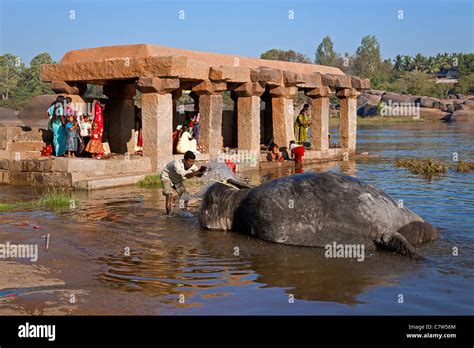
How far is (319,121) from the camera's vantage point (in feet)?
64.4

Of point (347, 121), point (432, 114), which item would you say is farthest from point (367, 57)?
point (347, 121)

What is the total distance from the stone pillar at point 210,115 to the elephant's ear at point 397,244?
29.4ft

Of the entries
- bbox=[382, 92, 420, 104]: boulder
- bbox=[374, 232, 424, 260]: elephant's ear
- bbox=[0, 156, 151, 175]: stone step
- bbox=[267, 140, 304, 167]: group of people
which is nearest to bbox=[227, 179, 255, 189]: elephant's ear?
bbox=[374, 232, 424, 260]: elephant's ear

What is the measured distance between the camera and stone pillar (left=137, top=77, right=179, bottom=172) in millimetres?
13703

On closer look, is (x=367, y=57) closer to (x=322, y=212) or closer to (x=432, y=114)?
(x=432, y=114)

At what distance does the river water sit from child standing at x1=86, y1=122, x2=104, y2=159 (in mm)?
4682

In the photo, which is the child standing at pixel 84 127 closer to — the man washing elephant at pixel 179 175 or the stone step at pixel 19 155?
the stone step at pixel 19 155

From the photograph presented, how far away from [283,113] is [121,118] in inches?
173

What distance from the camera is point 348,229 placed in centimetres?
706

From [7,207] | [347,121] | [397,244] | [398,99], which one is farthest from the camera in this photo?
[398,99]

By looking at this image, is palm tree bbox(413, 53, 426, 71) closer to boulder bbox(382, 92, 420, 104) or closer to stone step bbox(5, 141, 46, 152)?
boulder bbox(382, 92, 420, 104)
